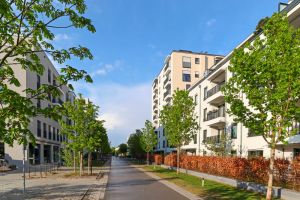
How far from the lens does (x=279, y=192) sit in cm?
1342

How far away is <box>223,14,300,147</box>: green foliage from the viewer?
10.4m

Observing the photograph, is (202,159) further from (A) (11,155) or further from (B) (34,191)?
(A) (11,155)

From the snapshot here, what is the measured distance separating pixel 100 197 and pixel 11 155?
26.0 metres

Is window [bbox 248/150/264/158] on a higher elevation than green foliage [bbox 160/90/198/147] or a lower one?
lower

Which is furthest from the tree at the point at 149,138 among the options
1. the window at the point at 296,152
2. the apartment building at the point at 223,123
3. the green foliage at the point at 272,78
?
the green foliage at the point at 272,78

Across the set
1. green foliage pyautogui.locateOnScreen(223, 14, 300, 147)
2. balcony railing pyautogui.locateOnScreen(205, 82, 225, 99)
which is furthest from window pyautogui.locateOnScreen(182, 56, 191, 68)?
green foliage pyautogui.locateOnScreen(223, 14, 300, 147)

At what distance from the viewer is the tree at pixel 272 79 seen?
10.4 meters

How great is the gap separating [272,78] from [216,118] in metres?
24.4

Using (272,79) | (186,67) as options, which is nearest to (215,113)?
(272,79)

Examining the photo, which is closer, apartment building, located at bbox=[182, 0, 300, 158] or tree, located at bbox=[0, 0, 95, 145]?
tree, located at bbox=[0, 0, 95, 145]

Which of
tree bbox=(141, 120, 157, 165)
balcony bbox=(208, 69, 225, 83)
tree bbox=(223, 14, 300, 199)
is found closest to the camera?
tree bbox=(223, 14, 300, 199)

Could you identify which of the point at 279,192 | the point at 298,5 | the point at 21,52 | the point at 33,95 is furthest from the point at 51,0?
the point at 298,5

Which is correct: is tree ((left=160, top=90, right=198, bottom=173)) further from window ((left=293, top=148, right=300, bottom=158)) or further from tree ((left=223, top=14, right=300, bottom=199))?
tree ((left=223, top=14, right=300, bottom=199))


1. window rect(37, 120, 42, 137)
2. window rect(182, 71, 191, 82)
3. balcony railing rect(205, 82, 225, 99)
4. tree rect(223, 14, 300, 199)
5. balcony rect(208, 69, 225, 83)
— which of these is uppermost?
window rect(182, 71, 191, 82)
